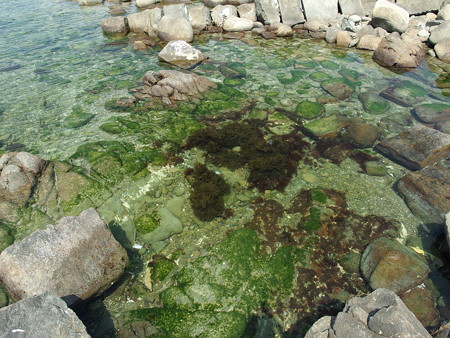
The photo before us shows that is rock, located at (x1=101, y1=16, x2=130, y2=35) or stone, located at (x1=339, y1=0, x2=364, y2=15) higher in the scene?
stone, located at (x1=339, y1=0, x2=364, y2=15)

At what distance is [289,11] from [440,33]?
813 centimetres

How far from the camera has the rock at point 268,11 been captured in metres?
19.0

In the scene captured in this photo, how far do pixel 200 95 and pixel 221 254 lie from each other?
7.46m

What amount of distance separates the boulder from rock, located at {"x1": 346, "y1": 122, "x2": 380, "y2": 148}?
9941 mm

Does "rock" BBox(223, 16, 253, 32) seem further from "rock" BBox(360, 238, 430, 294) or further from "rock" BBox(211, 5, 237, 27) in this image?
"rock" BBox(360, 238, 430, 294)

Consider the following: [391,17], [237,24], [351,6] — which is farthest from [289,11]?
[391,17]

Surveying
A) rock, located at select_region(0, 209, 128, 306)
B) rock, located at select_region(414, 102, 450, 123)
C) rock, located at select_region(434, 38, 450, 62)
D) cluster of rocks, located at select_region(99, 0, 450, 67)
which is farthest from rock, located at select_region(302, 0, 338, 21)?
rock, located at select_region(0, 209, 128, 306)

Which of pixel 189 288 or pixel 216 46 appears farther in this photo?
pixel 216 46

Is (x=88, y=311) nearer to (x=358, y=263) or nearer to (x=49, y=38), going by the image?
(x=358, y=263)

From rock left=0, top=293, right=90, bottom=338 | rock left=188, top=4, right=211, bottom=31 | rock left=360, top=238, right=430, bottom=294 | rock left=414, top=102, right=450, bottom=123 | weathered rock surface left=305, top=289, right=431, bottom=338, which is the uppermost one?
rock left=0, top=293, right=90, bottom=338

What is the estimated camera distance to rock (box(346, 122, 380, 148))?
9.68 m

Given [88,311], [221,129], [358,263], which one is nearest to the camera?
[88,311]

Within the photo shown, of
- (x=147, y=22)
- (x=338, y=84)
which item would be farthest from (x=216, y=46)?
(x=338, y=84)

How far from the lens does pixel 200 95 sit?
12305 mm
